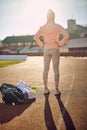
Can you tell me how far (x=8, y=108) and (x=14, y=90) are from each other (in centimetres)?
74

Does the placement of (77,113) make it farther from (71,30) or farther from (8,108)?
(71,30)

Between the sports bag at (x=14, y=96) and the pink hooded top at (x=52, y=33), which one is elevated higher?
the pink hooded top at (x=52, y=33)

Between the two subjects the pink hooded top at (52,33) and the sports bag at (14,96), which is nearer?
the sports bag at (14,96)

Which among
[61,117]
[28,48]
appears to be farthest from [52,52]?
[28,48]

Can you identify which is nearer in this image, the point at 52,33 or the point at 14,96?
the point at 14,96

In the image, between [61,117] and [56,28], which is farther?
[56,28]

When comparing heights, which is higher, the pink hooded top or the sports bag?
the pink hooded top

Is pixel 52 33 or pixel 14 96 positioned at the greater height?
pixel 52 33

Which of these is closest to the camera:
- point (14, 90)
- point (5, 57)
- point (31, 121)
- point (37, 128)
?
point (37, 128)

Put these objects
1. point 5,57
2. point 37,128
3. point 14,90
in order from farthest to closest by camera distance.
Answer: point 5,57
point 14,90
point 37,128

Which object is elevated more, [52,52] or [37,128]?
[52,52]

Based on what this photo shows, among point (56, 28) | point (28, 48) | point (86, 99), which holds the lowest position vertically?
point (28, 48)

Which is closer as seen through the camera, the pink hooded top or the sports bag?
the sports bag

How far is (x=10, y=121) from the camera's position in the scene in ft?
21.4
